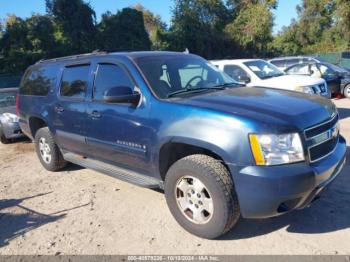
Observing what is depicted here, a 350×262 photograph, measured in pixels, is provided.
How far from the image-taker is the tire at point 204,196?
3652 millimetres

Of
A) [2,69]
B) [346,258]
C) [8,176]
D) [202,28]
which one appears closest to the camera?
[346,258]

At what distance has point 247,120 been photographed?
3512 millimetres

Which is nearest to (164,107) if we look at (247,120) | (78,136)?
(247,120)

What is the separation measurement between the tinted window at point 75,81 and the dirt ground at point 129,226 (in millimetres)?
1403

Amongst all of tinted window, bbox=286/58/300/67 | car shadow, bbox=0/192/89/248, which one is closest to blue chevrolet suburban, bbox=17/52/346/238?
car shadow, bbox=0/192/89/248

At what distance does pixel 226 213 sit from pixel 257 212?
0.96ft

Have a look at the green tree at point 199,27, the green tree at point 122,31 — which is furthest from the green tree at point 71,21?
the green tree at point 199,27

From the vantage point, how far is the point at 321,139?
12.4ft

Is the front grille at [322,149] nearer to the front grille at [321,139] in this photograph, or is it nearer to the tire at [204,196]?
the front grille at [321,139]

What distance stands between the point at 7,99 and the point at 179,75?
24.7 ft

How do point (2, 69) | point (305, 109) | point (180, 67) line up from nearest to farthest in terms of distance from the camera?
point (305, 109) → point (180, 67) → point (2, 69)

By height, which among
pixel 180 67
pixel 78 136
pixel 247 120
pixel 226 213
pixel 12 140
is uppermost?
pixel 180 67

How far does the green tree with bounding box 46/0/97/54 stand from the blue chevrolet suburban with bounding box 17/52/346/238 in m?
25.1

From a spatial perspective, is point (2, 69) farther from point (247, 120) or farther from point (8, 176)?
point (247, 120)
